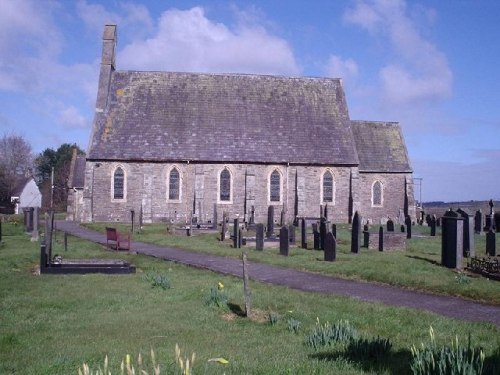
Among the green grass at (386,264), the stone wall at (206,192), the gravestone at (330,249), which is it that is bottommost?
the green grass at (386,264)

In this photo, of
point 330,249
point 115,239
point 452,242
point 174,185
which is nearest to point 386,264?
point 452,242

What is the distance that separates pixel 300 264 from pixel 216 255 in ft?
14.0

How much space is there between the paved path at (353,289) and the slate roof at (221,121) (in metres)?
21.5

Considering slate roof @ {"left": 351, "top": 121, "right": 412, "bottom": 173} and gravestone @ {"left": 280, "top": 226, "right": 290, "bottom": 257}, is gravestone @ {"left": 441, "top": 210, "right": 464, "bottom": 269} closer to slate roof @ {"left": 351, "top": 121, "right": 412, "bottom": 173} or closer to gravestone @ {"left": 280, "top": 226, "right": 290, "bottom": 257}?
gravestone @ {"left": 280, "top": 226, "right": 290, "bottom": 257}

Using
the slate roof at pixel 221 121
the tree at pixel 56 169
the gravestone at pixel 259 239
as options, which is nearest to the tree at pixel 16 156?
the tree at pixel 56 169

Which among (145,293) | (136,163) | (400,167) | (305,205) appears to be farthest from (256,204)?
(145,293)

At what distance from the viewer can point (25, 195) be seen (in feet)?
254

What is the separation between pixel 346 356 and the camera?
21.7ft

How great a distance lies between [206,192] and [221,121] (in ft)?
18.1

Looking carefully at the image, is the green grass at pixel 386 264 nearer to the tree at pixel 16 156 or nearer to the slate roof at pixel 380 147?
the slate roof at pixel 380 147

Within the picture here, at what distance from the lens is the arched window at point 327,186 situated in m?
42.2

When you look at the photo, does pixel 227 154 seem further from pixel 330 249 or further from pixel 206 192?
pixel 330 249

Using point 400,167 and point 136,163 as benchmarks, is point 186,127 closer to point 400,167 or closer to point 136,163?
point 136,163

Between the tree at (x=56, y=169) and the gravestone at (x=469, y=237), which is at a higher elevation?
the tree at (x=56, y=169)
